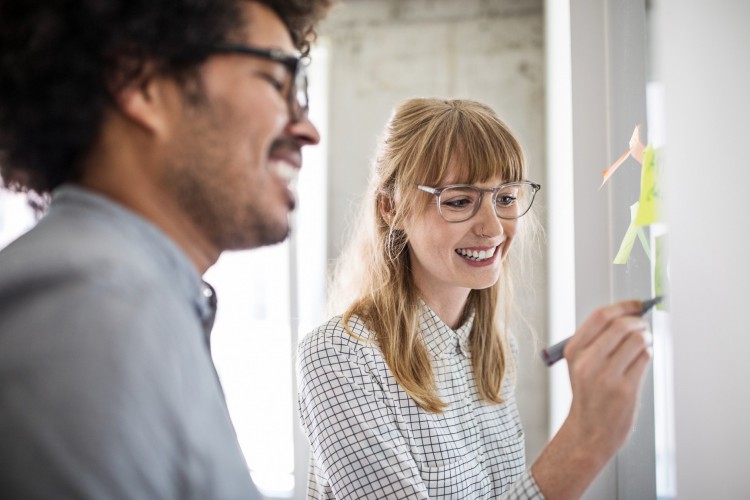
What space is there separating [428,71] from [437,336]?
5.78 feet

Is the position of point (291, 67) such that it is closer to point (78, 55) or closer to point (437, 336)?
point (78, 55)

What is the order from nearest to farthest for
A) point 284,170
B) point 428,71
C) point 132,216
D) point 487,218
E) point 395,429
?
1. point 132,216
2. point 284,170
3. point 395,429
4. point 487,218
5. point 428,71

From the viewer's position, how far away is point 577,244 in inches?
52.3

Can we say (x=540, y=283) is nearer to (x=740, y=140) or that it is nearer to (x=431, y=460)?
(x=431, y=460)

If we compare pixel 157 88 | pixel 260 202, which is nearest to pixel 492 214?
pixel 260 202

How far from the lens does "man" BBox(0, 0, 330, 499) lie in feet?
1.58

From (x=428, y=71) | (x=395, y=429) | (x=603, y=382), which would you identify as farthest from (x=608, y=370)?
(x=428, y=71)

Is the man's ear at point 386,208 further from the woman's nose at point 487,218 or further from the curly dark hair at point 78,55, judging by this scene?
the curly dark hair at point 78,55

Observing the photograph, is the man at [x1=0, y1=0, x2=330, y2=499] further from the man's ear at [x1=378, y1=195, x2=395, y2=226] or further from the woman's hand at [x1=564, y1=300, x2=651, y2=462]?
the man's ear at [x1=378, y1=195, x2=395, y2=226]

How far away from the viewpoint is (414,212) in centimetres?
117

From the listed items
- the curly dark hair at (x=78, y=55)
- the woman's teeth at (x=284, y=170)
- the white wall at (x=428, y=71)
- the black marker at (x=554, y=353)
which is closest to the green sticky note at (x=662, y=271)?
the black marker at (x=554, y=353)

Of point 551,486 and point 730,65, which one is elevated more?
point 730,65

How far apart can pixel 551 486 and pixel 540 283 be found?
1.63 metres

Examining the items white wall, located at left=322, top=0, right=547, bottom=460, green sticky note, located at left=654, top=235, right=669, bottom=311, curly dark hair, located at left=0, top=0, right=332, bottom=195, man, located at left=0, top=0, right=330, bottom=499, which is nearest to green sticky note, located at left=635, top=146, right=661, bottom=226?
green sticky note, located at left=654, top=235, right=669, bottom=311
